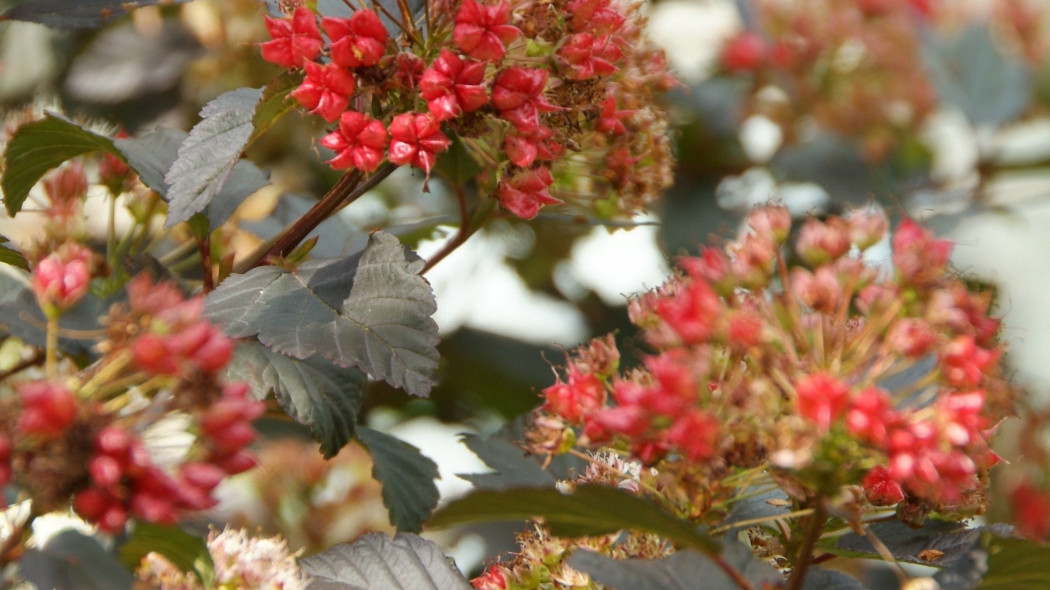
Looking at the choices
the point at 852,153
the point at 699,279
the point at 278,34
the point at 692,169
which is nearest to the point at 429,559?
the point at 699,279

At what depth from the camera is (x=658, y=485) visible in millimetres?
880

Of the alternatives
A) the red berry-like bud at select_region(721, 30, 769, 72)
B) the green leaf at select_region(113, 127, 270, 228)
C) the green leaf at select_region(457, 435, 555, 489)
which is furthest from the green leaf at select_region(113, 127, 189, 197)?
the red berry-like bud at select_region(721, 30, 769, 72)

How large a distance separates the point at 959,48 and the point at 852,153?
470mm

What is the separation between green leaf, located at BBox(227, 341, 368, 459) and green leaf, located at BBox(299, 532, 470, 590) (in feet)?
0.31

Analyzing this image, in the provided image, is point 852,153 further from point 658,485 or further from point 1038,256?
point 658,485

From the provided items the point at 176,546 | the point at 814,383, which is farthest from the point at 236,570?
the point at 814,383

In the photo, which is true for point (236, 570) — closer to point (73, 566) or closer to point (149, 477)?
point (73, 566)

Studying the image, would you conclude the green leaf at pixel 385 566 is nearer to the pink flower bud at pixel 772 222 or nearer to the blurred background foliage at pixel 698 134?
the pink flower bud at pixel 772 222

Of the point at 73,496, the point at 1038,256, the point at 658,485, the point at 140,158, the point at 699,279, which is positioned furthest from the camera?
the point at 1038,256

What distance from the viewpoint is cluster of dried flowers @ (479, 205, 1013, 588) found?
707mm

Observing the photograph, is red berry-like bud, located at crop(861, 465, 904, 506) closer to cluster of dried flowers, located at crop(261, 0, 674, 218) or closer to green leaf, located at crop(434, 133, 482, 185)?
cluster of dried flowers, located at crop(261, 0, 674, 218)

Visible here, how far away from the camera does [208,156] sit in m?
0.94

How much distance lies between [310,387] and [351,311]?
9cm

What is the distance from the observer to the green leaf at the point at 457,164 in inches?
42.8
